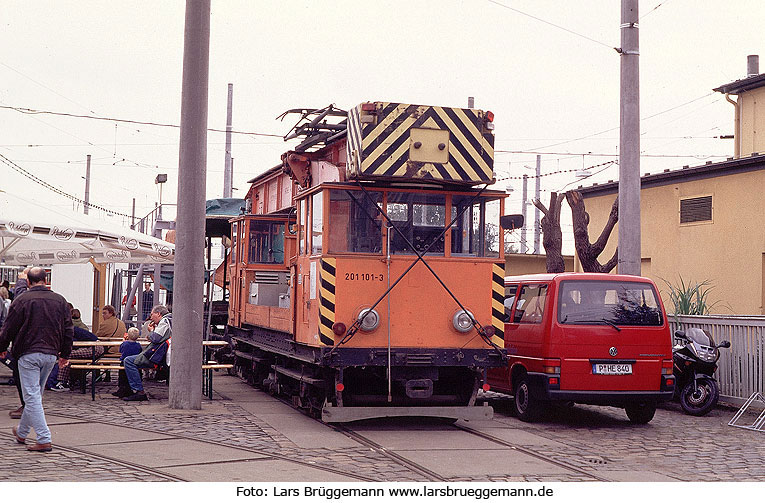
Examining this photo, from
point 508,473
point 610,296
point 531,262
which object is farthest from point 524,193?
point 508,473

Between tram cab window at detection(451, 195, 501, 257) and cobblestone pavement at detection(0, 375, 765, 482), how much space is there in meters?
2.24

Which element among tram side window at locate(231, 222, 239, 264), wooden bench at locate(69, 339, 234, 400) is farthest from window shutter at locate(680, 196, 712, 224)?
wooden bench at locate(69, 339, 234, 400)

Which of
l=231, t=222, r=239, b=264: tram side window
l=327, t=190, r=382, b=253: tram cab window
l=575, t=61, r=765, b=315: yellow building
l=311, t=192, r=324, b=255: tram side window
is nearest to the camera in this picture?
l=327, t=190, r=382, b=253: tram cab window

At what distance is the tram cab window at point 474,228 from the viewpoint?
12.0 metres

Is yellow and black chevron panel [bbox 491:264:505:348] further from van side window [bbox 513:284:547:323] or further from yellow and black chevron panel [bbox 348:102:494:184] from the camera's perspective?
yellow and black chevron panel [bbox 348:102:494:184]

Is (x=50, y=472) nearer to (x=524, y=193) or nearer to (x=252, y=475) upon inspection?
(x=252, y=475)

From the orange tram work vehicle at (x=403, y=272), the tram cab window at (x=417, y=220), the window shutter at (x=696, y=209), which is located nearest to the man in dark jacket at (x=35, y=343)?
the orange tram work vehicle at (x=403, y=272)

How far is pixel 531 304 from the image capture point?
1317 centimetres

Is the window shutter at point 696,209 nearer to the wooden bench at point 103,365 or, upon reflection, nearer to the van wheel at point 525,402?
the van wheel at point 525,402

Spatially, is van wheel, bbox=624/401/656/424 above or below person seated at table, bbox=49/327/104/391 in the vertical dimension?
below

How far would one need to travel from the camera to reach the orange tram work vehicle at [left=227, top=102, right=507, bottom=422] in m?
11.4

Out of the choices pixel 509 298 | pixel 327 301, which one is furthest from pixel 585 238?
pixel 327 301

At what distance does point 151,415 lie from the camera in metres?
12.3

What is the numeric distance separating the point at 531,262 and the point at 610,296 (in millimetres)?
21189
